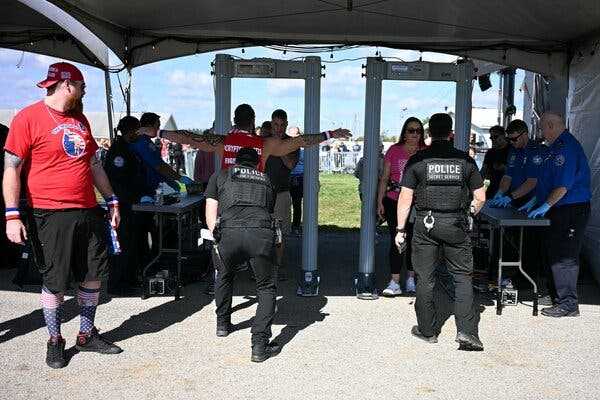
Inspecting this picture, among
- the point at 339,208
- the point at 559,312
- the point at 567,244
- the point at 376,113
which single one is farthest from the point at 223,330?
the point at 339,208

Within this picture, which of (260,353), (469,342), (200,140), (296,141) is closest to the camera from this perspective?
(260,353)

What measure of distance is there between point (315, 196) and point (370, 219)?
0.63 m

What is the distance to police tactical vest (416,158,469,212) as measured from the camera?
189 inches

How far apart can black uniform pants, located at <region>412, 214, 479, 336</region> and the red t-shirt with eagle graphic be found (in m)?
2.54

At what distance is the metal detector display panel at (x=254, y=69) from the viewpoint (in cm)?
629

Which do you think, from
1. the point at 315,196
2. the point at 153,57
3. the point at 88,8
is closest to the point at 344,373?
the point at 315,196

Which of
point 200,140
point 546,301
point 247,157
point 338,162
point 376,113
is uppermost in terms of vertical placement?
point 376,113

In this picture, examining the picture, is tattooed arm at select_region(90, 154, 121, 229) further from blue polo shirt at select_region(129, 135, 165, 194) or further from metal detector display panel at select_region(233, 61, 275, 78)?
metal detector display panel at select_region(233, 61, 275, 78)

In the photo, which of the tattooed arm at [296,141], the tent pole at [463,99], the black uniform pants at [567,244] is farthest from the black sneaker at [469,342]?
the tent pole at [463,99]

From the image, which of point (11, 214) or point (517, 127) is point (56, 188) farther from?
point (517, 127)

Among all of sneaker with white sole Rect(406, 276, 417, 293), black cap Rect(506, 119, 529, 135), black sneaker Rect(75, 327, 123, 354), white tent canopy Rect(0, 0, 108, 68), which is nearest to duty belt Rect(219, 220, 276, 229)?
black sneaker Rect(75, 327, 123, 354)

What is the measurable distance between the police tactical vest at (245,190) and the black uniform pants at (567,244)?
2.88 metres

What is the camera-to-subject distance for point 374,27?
23.9 ft

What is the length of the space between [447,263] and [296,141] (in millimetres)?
→ 1573
